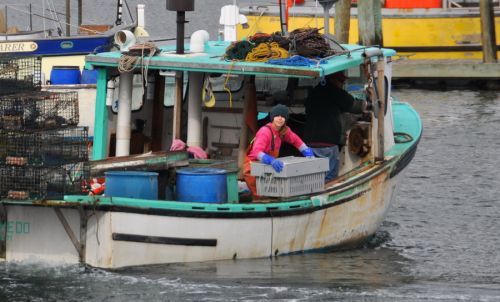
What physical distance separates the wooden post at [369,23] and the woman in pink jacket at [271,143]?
15.4 meters

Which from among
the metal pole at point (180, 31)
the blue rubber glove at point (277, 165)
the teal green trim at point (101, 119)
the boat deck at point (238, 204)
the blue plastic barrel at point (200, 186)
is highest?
the metal pole at point (180, 31)

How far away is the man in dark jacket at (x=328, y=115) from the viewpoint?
1441 centimetres

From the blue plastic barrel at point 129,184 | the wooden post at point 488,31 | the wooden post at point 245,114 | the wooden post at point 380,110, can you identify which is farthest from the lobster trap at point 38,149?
the wooden post at point 488,31

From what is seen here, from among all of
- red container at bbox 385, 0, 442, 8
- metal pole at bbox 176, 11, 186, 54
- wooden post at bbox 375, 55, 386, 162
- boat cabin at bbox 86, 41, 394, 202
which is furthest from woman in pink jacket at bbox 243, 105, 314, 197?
red container at bbox 385, 0, 442, 8

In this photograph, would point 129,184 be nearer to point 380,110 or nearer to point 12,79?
point 12,79

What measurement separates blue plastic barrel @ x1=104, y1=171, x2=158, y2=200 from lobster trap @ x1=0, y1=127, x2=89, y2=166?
352mm

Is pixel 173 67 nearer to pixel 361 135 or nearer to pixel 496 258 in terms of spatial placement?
pixel 361 135

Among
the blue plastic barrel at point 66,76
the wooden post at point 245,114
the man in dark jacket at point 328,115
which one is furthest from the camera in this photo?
the blue plastic barrel at point 66,76

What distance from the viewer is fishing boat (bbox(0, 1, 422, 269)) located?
12336mm

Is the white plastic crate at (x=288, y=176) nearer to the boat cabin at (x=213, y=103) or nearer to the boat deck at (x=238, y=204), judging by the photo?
the boat deck at (x=238, y=204)

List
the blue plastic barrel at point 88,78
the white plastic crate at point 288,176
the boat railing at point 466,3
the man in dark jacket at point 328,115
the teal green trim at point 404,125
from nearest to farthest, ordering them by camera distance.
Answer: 1. the white plastic crate at point 288,176
2. the man in dark jacket at point 328,115
3. the teal green trim at point 404,125
4. the blue plastic barrel at point 88,78
5. the boat railing at point 466,3

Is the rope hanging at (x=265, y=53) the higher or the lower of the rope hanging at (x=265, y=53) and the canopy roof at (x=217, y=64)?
the higher

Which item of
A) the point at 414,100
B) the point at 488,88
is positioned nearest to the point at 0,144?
the point at 414,100

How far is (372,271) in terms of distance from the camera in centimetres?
1375
